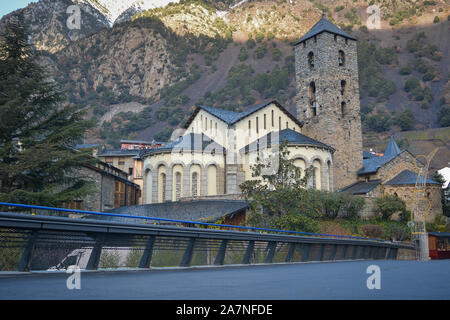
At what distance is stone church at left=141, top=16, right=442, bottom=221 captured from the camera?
132ft

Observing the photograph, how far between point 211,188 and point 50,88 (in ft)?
67.4

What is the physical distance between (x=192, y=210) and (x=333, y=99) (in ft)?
74.7

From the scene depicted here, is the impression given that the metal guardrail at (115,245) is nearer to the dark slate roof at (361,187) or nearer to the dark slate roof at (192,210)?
the dark slate roof at (192,210)

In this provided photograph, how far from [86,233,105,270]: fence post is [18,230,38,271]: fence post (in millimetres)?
1134

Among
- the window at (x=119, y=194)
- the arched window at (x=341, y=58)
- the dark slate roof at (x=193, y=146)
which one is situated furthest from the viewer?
the arched window at (x=341, y=58)

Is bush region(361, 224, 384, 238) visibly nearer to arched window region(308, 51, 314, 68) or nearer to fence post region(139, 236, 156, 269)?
arched window region(308, 51, 314, 68)

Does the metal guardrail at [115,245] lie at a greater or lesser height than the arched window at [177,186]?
lesser

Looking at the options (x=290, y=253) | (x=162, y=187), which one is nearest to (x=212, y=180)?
(x=162, y=187)

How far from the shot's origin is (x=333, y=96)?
47531 millimetres

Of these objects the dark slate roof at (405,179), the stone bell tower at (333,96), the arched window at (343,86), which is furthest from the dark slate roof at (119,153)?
the dark slate roof at (405,179)

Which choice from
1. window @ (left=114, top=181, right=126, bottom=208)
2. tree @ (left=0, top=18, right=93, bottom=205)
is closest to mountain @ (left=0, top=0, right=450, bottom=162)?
window @ (left=114, top=181, right=126, bottom=208)

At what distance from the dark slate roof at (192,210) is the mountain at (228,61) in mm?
84149

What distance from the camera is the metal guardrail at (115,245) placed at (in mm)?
6965

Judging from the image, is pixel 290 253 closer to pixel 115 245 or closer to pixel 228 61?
pixel 115 245
